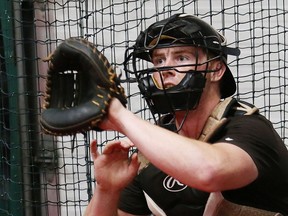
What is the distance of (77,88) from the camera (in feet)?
5.64

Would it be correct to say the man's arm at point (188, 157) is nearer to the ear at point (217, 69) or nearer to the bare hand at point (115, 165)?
the bare hand at point (115, 165)

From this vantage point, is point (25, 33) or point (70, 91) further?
point (25, 33)

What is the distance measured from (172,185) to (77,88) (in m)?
0.51

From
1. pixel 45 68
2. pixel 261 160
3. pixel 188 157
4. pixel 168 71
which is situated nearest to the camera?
pixel 188 157

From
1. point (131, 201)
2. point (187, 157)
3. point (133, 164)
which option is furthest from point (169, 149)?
point (131, 201)

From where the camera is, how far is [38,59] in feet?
11.5

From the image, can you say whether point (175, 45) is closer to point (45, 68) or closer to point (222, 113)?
point (222, 113)

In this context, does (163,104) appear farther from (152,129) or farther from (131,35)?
(131,35)

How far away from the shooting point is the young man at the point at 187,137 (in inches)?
A: 61.3

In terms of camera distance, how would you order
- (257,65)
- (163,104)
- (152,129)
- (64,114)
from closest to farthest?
(152,129) < (64,114) < (163,104) < (257,65)

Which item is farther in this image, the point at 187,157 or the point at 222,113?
the point at 222,113

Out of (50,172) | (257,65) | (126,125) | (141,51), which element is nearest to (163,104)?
(141,51)

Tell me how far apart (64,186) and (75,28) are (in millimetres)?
958

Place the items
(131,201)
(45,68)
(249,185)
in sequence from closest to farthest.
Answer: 1. (249,185)
2. (131,201)
3. (45,68)
